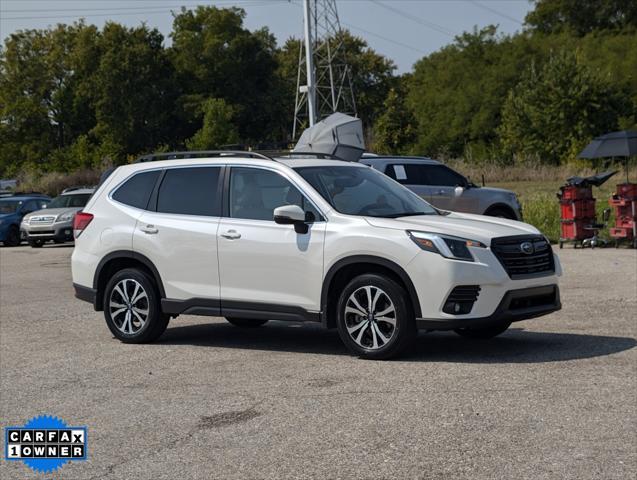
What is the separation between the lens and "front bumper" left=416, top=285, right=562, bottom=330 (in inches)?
360

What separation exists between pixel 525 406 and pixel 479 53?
79038mm

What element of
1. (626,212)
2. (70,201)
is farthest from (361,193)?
(70,201)

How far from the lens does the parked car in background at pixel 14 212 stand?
117 ft

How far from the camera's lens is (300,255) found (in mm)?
9797

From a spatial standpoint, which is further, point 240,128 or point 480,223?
point 240,128

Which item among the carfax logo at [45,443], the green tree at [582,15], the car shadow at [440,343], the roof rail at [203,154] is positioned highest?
the green tree at [582,15]

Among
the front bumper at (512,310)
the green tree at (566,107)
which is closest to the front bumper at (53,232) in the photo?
the front bumper at (512,310)

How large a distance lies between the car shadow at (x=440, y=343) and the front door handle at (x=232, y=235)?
1.16 m

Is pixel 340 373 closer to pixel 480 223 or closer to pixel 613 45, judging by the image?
pixel 480 223

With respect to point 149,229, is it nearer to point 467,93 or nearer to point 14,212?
point 14,212

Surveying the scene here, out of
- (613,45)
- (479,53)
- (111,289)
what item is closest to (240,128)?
(479,53)

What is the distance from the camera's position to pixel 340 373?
8961 millimetres

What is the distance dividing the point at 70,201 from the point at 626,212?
19.0 metres

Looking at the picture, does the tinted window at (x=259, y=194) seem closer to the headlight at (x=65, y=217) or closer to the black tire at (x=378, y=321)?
the black tire at (x=378, y=321)
